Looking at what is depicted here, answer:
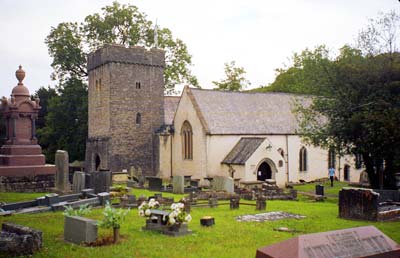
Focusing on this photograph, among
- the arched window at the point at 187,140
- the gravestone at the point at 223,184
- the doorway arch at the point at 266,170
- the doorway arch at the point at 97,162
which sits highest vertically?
the arched window at the point at 187,140

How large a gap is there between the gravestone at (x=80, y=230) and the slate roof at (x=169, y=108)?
107ft

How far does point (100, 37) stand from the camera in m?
49.3

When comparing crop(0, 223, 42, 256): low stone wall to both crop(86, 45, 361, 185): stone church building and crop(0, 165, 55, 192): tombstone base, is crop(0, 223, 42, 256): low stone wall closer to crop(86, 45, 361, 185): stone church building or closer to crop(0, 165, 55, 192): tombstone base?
crop(0, 165, 55, 192): tombstone base

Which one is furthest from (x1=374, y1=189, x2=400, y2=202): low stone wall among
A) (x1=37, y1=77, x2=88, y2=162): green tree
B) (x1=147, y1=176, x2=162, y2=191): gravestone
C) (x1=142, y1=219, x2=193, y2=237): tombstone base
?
(x1=37, y1=77, x2=88, y2=162): green tree

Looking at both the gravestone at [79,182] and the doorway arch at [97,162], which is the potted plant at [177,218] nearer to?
the gravestone at [79,182]

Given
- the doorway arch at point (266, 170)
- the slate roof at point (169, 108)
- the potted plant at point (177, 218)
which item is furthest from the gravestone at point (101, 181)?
the slate roof at point (169, 108)

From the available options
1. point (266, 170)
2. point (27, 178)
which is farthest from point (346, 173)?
point (27, 178)

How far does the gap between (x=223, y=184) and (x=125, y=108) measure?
1828cm

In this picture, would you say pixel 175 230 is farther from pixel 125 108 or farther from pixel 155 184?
pixel 125 108

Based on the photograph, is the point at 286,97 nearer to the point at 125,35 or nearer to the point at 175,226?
the point at 125,35

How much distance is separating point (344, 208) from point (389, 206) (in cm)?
281

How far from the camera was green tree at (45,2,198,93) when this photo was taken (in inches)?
1913

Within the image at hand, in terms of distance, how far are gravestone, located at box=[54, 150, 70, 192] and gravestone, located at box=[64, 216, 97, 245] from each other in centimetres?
1335

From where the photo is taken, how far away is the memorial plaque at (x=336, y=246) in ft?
25.5
